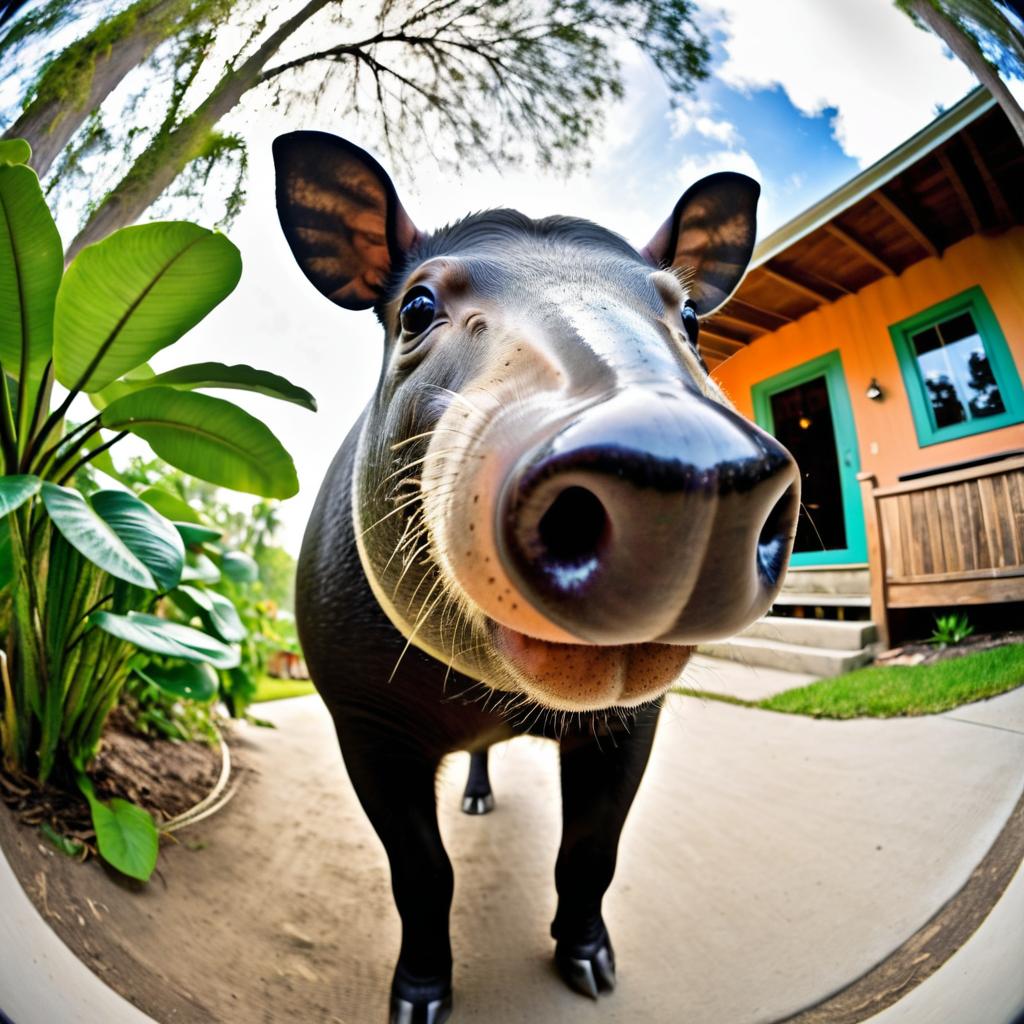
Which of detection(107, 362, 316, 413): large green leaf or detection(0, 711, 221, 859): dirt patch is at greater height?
detection(107, 362, 316, 413): large green leaf

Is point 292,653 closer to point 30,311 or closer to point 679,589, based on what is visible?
point 30,311

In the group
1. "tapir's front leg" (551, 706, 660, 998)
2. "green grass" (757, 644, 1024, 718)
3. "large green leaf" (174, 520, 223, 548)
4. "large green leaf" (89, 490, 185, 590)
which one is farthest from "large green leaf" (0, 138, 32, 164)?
"green grass" (757, 644, 1024, 718)

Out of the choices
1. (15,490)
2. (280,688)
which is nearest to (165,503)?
(15,490)

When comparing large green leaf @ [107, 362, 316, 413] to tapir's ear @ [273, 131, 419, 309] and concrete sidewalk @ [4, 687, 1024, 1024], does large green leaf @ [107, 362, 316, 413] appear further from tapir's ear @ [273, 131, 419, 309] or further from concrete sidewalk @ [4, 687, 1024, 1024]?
concrete sidewalk @ [4, 687, 1024, 1024]

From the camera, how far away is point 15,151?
0.92 m

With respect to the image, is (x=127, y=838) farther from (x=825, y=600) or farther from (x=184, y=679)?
(x=825, y=600)

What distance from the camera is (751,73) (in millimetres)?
812

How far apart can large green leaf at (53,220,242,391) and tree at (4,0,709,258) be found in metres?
0.12

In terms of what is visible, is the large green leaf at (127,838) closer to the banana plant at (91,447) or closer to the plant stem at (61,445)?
the banana plant at (91,447)

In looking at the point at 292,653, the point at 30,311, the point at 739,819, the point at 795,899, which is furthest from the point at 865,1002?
the point at 292,653

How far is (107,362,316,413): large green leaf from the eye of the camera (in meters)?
0.85

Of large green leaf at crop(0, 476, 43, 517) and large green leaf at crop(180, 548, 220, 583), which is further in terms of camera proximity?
large green leaf at crop(180, 548, 220, 583)

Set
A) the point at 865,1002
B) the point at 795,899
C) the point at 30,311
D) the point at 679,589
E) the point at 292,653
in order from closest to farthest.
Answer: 1. the point at 679,589
2. the point at 865,1002
3. the point at 795,899
4. the point at 30,311
5. the point at 292,653

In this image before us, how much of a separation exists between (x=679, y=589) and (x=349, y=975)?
76 cm
